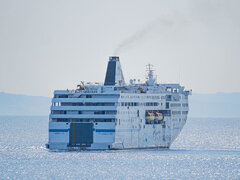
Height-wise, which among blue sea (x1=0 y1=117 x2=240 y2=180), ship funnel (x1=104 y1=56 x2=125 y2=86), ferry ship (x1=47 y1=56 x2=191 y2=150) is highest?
ship funnel (x1=104 y1=56 x2=125 y2=86)

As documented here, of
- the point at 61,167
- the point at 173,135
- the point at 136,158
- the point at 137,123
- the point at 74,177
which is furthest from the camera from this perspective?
the point at 173,135

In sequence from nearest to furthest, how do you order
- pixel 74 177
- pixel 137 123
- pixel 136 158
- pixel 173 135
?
pixel 74 177
pixel 136 158
pixel 137 123
pixel 173 135

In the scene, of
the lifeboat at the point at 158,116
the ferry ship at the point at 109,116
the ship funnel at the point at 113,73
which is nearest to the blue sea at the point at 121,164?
the ferry ship at the point at 109,116

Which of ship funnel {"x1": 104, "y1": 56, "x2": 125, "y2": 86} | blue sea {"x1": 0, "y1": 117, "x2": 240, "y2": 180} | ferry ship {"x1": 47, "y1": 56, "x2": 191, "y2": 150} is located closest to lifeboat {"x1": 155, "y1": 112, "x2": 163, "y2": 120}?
ferry ship {"x1": 47, "y1": 56, "x2": 191, "y2": 150}

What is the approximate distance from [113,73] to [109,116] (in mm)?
10502

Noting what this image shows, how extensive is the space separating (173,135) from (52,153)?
1887cm

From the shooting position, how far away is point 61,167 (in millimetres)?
99875

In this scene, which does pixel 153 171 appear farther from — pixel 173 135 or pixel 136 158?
pixel 173 135

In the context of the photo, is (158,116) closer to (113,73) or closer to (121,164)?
(113,73)

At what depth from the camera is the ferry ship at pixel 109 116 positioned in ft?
366

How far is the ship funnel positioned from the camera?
120 m

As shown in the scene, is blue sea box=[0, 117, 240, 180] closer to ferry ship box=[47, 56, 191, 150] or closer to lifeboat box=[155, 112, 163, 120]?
ferry ship box=[47, 56, 191, 150]

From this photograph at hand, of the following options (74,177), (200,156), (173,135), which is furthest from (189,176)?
(173,135)

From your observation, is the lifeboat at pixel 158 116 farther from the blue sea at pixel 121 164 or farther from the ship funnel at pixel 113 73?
the ship funnel at pixel 113 73
